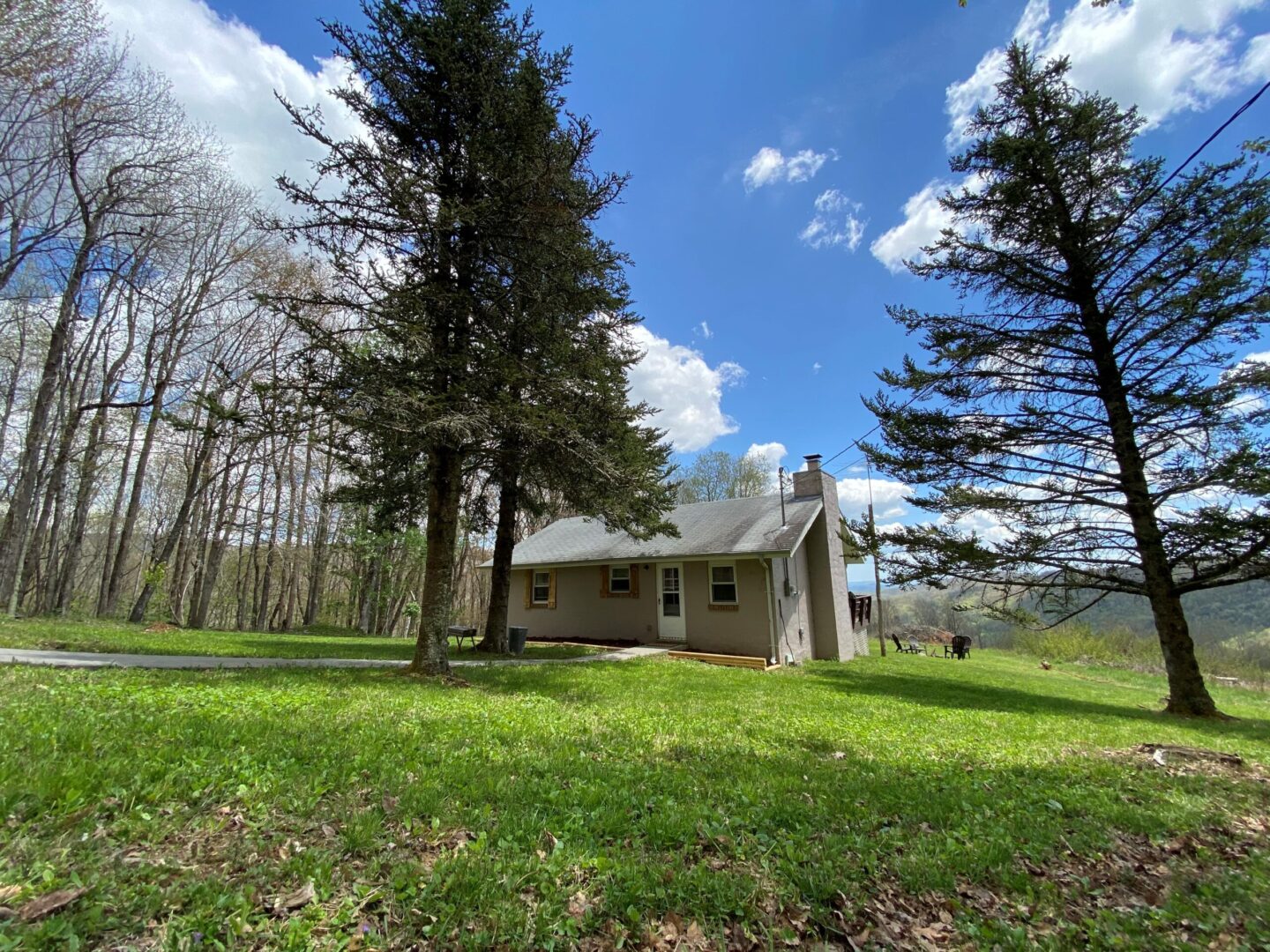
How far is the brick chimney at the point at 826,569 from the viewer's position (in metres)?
16.1

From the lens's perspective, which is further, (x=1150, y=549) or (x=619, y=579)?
(x=619, y=579)

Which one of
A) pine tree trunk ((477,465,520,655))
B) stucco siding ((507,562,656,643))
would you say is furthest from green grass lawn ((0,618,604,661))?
stucco siding ((507,562,656,643))

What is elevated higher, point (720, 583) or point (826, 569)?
point (826, 569)

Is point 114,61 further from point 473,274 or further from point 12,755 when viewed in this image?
point 12,755

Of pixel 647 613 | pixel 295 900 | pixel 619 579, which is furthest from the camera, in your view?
pixel 619 579

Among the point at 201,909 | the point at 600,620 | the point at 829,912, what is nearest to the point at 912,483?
the point at 600,620

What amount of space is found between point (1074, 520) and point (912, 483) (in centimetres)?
306

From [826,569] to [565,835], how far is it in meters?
14.8

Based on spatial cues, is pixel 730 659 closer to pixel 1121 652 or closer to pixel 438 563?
pixel 438 563

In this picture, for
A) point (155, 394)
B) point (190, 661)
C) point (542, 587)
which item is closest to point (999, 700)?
point (542, 587)

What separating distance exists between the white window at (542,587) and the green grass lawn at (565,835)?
12.9m

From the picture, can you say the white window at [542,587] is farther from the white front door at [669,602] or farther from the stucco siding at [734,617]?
the stucco siding at [734,617]

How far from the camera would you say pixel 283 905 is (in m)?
2.14

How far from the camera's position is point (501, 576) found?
13.5m
